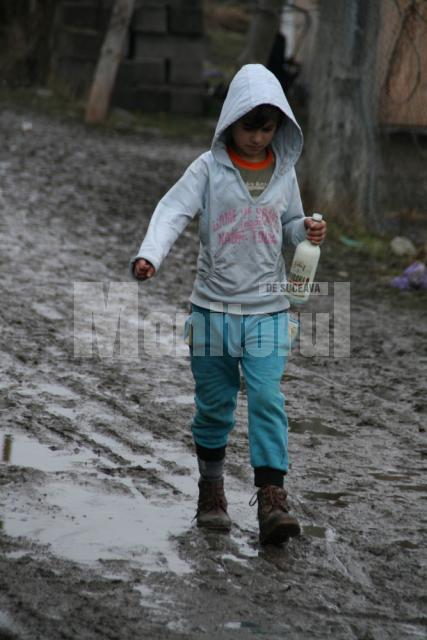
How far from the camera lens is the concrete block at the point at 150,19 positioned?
22.0 meters

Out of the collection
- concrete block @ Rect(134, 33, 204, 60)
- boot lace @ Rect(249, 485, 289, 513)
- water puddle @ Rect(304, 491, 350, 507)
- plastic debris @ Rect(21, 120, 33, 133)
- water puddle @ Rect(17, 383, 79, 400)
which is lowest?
water puddle @ Rect(304, 491, 350, 507)

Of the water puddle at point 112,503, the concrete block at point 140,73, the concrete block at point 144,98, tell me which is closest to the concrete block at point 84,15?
the concrete block at point 140,73

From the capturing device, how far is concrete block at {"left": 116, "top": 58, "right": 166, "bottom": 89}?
22.0 metres

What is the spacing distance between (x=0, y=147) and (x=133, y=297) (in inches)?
317

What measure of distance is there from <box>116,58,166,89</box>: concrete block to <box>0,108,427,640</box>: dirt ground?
12586 mm

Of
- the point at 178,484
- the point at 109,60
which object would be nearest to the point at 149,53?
the point at 109,60

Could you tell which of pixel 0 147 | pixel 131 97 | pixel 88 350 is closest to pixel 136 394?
pixel 88 350

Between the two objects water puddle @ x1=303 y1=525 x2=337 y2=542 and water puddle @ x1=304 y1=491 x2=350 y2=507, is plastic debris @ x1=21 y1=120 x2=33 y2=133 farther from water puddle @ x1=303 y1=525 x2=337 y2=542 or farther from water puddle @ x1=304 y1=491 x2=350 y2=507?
water puddle @ x1=303 y1=525 x2=337 y2=542

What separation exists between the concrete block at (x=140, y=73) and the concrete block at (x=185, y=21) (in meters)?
0.64

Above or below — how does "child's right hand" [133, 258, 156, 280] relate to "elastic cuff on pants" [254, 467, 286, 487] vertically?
above

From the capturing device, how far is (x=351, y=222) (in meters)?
11.7

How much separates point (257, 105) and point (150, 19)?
1799 cm

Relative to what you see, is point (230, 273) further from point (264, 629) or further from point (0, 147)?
point (0, 147)

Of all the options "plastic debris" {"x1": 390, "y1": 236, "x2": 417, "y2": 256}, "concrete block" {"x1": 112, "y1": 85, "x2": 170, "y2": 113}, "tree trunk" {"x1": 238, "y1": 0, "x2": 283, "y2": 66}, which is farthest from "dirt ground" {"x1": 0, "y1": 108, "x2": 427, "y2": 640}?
"concrete block" {"x1": 112, "y1": 85, "x2": 170, "y2": 113}
